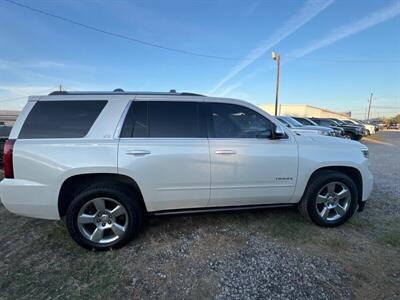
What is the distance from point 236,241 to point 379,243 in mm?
1801

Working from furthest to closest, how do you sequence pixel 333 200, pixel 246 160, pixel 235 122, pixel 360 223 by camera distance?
pixel 360 223, pixel 333 200, pixel 235 122, pixel 246 160

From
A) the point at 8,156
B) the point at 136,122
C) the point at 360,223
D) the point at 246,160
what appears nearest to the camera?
the point at 8,156

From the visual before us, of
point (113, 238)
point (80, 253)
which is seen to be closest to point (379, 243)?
point (113, 238)

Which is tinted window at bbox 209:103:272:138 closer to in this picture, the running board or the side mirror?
the side mirror

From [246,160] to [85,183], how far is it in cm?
201

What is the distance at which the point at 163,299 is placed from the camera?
6.97 ft

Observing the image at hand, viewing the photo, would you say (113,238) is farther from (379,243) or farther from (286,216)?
(379,243)

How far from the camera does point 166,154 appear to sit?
284cm

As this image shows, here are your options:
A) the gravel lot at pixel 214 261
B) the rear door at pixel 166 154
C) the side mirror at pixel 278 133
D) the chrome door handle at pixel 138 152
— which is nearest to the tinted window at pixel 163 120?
the rear door at pixel 166 154

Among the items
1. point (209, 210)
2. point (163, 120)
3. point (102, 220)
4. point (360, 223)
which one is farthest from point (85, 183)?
point (360, 223)

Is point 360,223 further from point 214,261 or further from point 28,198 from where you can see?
point 28,198

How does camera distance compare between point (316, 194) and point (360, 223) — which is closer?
point (316, 194)

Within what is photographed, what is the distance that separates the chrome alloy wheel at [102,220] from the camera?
9.27ft

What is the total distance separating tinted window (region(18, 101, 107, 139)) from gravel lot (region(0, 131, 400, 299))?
1.40 metres
